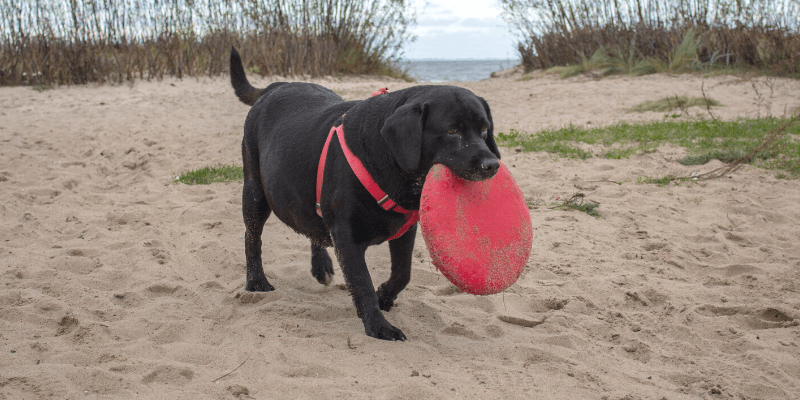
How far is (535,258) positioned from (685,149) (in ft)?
12.9

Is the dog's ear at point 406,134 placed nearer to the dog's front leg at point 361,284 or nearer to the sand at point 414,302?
the dog's front leg at point 361,284

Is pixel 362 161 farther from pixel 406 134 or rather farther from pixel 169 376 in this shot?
pixel 169 376

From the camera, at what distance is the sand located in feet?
9.18

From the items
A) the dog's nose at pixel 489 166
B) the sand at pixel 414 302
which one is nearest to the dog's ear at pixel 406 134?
the dog's nose at pixel 489 166

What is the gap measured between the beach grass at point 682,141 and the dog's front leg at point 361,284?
4.55 meters

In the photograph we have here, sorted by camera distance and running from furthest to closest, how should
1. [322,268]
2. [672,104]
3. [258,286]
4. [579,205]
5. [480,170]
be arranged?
[672,104] → [579,205] → [322,268] → [258,286] → [480,170]

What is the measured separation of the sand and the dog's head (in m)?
1.04

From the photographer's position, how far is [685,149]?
7316 mm

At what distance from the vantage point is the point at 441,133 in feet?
10.0

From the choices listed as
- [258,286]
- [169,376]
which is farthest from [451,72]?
[169,376]

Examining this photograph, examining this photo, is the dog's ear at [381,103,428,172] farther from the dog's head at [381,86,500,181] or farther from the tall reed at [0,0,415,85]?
the tall reed at [0,0,415,85]

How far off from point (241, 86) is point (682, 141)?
19.0ft

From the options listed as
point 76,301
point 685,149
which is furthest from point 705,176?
point 76,301

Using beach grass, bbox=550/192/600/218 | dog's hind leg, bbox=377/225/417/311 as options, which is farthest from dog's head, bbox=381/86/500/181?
beach grass, bbox=550/192/600/218
